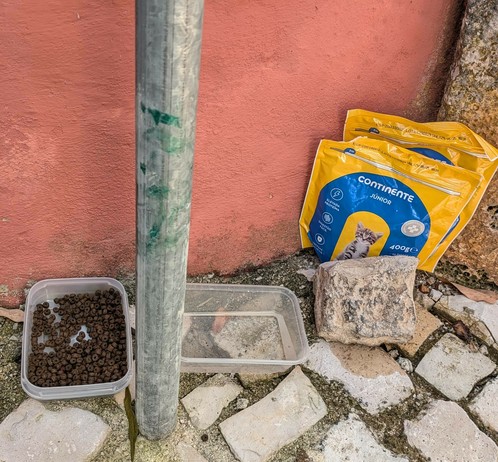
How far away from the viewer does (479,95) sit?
6.68 ft

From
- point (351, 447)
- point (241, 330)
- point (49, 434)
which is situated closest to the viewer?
Answer: point (49, 434)

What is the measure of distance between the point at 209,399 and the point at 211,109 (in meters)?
0.97

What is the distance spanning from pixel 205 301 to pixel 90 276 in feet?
1.50

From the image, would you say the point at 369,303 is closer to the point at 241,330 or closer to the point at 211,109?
the point at 241,330

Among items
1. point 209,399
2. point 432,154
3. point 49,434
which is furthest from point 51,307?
point 432,154

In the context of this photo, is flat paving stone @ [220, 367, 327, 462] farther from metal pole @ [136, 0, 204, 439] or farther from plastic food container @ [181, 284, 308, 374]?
metal pole @ [136, 0, 204, 439]

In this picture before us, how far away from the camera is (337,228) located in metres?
2.24

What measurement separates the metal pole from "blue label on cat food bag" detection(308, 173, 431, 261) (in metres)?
0.99

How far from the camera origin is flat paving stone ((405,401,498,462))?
1818mm

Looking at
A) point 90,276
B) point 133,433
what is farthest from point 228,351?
point 90,276

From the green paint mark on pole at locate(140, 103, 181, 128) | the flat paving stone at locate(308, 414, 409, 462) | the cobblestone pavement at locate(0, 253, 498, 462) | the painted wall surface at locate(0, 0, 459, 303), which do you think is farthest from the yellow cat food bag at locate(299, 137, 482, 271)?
the green paint mark on pole at locate(140, 103, 181, 128)

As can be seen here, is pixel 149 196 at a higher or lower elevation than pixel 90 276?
higher

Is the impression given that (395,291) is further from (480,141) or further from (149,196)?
(149,196)

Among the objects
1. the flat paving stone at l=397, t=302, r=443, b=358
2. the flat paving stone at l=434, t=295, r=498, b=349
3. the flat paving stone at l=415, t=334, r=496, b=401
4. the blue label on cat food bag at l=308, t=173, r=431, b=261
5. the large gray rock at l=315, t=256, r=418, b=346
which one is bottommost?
the flat paving stone at l=415, t=334, r=496, b=401
